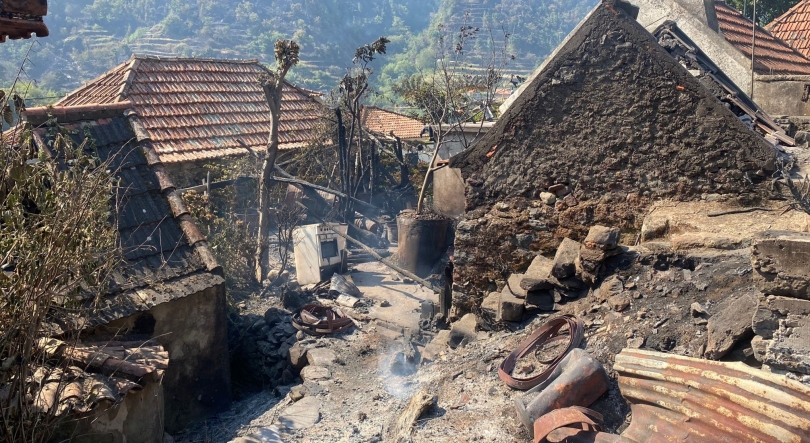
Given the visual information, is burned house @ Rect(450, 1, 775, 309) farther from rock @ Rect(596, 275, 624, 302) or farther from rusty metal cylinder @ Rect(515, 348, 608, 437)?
rusty metal cylinder @ Rect(515, 348, 608, 437)

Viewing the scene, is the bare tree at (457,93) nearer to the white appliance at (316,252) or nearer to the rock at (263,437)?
the white appliance at (316,252)

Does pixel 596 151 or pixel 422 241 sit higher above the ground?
pixel 596 151

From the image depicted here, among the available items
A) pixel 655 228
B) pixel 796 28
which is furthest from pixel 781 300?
pixel 796 28

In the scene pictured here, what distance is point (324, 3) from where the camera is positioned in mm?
89250

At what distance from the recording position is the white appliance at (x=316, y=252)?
11.6m

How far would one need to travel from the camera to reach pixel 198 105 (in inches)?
643

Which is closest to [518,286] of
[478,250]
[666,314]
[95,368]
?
[478,250]

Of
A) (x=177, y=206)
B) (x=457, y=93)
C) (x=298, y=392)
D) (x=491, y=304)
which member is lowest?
(x=298, y=392)

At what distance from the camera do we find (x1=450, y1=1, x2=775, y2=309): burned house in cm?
592

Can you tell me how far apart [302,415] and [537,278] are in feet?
9.48

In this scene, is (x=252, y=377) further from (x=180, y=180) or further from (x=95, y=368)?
(x=180, y=180)

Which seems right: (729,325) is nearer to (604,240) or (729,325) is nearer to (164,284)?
(604,240)

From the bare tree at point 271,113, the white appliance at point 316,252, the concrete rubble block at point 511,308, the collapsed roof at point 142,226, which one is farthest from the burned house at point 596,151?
the white appliance at point 316,252

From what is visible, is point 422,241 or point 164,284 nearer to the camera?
point 164,284
